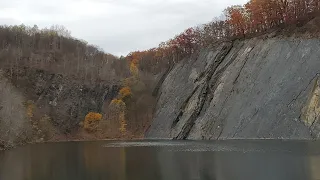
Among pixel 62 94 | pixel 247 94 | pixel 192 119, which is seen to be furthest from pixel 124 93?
pixel 247 94

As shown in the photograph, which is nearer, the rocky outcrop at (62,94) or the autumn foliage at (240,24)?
the autumn foliage at (240,24)

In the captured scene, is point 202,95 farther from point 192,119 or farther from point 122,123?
point 122,123

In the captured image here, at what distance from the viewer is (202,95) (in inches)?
3019

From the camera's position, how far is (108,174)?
73.2 ft

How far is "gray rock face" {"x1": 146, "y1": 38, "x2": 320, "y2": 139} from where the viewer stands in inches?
2092

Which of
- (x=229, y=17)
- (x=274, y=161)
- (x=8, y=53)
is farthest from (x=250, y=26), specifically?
(x=8, y=53)

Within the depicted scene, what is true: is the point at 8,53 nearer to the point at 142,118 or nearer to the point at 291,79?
the point at 142,118

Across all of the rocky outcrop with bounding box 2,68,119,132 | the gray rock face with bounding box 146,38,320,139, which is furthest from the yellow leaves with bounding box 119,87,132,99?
the gray rock face with bounding box 146,38,320,139

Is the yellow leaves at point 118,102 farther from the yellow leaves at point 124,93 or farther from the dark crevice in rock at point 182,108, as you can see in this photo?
the dark crevice in rock at point 182,108

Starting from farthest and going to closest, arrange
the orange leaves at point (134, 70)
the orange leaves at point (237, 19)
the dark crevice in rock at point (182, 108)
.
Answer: the orange leaves at point (134, 70)
the orange leaves at point (237, 19)
the dark crevice in rock at point (182, 108)

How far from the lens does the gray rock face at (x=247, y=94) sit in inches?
2092

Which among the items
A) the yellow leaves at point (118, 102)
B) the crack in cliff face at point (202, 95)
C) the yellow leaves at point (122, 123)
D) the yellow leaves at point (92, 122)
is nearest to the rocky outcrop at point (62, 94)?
the yellow leaves at point (92, 122)

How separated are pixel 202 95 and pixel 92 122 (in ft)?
123

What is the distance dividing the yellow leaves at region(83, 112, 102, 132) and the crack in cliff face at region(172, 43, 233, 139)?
3000 centimetres
